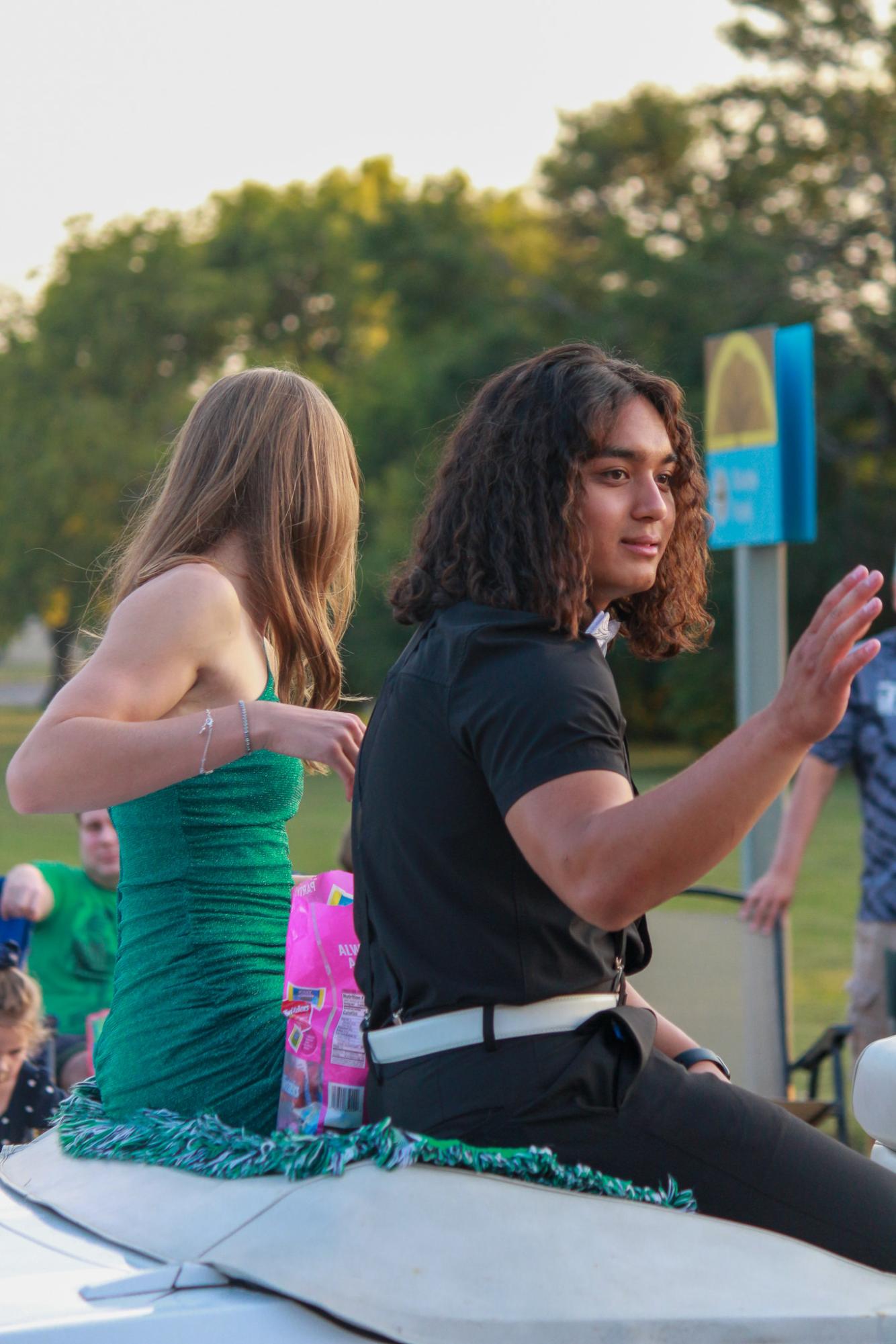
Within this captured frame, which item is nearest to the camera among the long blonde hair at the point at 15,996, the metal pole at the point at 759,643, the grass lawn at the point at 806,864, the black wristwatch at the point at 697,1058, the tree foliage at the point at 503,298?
the black wristwatch at the point at 697,1058

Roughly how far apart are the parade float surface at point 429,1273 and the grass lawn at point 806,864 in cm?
554

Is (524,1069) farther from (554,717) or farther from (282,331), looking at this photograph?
(282,331)

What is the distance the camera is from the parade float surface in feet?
5.49

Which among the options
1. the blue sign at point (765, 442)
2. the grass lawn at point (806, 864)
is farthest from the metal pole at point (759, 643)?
the grass lawn at point (806, 864)

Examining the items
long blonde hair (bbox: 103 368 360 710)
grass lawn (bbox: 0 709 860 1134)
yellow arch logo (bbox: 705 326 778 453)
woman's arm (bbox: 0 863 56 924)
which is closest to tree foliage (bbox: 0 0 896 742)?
grass lawn (bbox: 0 709 860 1134)

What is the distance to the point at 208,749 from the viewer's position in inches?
85.4

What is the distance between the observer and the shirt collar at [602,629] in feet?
6.44

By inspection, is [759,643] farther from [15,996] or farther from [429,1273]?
[429,1273]

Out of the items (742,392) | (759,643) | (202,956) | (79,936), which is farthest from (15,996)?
(742,392)

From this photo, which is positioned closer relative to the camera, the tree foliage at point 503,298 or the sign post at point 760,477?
the sign post at point 760,477

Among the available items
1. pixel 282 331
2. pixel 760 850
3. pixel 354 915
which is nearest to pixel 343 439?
pixel 354 915

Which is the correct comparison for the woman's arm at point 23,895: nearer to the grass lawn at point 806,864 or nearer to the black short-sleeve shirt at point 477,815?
the black short-sleeve shirt at point 477,815

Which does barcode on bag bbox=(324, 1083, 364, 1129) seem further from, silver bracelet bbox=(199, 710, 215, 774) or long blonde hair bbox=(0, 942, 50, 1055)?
long blonde hair bbox=(0, 942, 50, 1055)

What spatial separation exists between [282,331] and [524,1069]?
49.0 m
